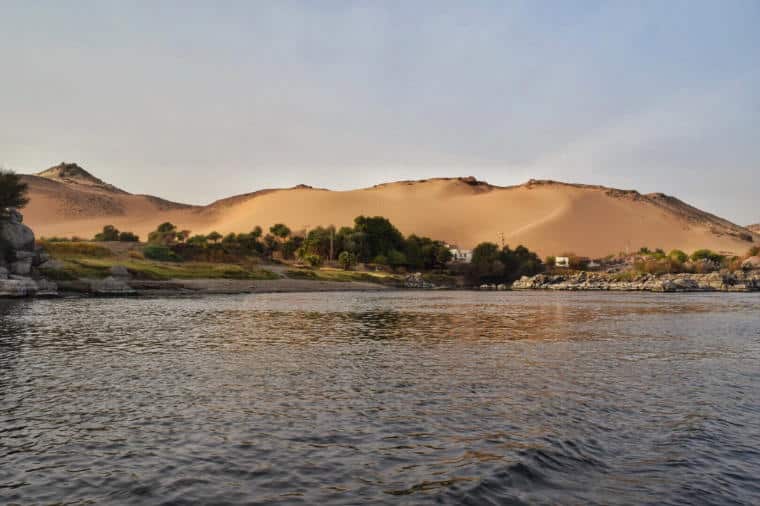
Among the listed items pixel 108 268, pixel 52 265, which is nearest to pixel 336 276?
pixel 108 268

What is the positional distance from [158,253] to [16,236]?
35513 millimetres

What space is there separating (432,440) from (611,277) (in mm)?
126526

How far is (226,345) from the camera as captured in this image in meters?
22.1

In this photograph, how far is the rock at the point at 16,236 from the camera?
2076 inches

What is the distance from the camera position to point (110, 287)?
5791 centimetres

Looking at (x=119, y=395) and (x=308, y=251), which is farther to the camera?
(x=308, y=251)

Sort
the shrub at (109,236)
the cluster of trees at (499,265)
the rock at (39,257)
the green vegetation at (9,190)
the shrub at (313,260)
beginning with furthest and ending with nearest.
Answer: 1. the cluster of trees at (499,265)
2. the shrub at (313,260)
3. the shrub at (109,236)
4. the rock at (39,257)
5. the green vegetation at (9,190)

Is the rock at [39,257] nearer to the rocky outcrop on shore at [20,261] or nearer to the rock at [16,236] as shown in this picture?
the rocky outcrop on shore at [20,261]

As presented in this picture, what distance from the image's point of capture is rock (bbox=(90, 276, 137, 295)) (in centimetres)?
5728

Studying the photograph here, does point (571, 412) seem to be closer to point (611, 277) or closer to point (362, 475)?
point (362, 475)

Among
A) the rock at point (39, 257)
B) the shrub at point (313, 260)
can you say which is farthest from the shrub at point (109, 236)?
the rock at point (39, 257)

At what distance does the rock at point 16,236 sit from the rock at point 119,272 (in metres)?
8.62

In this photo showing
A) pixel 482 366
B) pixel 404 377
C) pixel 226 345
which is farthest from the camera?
pixel 226 345

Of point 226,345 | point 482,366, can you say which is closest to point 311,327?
point 226,345
